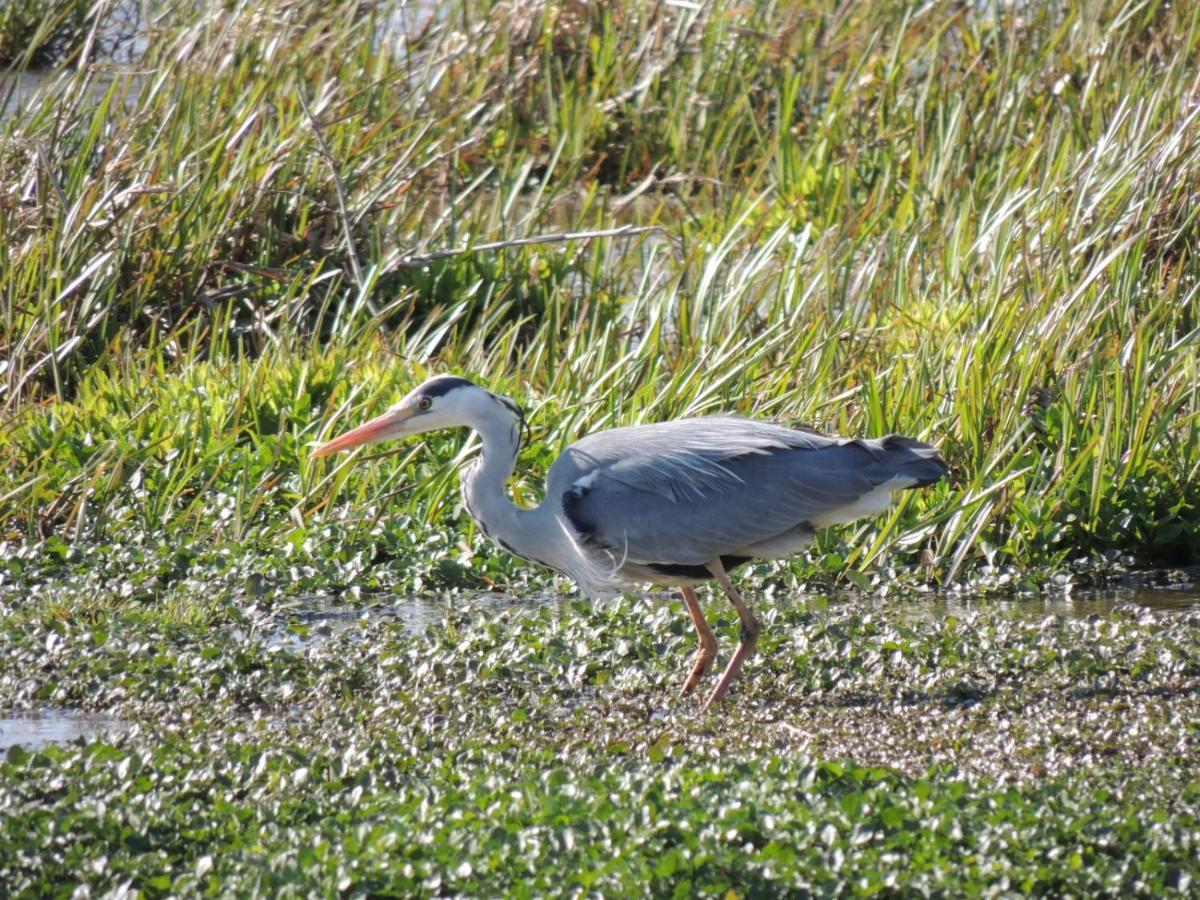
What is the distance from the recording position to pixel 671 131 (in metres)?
10.9

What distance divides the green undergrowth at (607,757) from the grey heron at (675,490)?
0.26 metres

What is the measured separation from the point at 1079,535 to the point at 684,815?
11.1 feet

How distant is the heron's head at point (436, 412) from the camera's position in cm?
593

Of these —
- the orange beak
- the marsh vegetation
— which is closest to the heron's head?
the orange beak

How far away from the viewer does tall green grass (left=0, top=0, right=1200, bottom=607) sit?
6.84m

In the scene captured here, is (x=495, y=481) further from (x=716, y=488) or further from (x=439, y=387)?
(x=716, y=488)

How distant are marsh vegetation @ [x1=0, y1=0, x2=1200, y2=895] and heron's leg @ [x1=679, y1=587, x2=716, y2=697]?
0.14m

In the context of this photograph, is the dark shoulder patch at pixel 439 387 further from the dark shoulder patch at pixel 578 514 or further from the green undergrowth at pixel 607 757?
the green undergrowth at pixel 607 757

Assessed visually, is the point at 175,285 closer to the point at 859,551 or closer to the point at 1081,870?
the point at 859,551

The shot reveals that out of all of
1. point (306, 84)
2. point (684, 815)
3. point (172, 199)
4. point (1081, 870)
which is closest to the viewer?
point (1081, 870)

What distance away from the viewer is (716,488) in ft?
19.1

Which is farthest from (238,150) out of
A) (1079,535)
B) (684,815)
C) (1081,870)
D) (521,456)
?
(1081,870)

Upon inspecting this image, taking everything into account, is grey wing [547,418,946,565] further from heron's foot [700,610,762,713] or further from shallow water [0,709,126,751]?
shallow water [0,709,126,751]

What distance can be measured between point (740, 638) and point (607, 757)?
1.29 m
